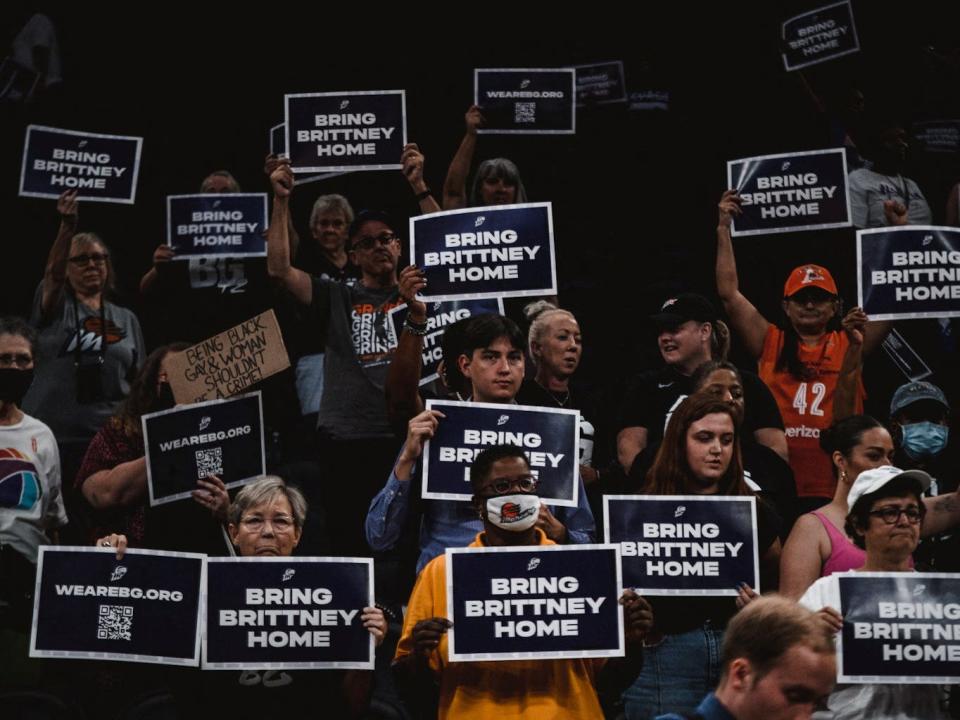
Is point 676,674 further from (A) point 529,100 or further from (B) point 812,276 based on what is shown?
(A) point 529,100

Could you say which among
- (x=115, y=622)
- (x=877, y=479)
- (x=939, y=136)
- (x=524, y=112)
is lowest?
(x=115, y=622)

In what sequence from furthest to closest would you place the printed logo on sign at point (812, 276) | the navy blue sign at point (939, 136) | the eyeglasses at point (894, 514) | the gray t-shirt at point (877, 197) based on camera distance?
the navy blue sign at point (939, 136)
the gray t-shirt at point (877, 197)
the printed logo on sign at point (812, 276)
the eyeglasses at point (894, 514)

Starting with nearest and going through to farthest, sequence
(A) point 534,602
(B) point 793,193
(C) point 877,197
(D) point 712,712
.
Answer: (D) point 712,712
(A) point 534,602
(B) point 793,193
(C) point 877,197

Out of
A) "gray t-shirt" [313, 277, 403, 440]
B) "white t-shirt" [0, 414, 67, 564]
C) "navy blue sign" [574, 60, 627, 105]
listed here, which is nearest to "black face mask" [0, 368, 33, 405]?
A: "white t-shirt" [0, 414, 67, 564]

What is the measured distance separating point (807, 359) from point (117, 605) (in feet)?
11.6

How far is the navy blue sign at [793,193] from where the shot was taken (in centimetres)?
812

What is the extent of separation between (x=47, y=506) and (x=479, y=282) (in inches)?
82.6

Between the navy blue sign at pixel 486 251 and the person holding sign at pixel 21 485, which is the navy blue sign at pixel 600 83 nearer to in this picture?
the navy blue sign at pixel 486 251

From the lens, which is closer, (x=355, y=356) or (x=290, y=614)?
(x=290, y=614)

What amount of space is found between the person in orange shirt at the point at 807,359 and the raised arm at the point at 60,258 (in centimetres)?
343

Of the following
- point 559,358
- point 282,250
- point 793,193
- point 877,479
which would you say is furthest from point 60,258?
point 877,479

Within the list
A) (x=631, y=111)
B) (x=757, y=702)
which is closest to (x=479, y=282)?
(x=757, y=702)

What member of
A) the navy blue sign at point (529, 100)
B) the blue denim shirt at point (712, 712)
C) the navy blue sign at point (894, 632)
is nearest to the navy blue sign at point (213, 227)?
the navy blue sign at point (529, 100)

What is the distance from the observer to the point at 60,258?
26.9 ft
